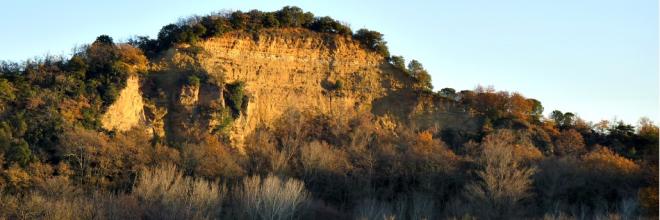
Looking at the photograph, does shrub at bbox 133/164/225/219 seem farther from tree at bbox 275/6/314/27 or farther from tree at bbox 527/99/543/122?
tree at bbox 527/99/543/122

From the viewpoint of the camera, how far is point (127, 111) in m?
39.2

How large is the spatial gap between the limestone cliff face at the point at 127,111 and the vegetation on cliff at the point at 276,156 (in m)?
0.46

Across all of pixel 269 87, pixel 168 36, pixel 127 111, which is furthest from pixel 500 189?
pixel 168 36

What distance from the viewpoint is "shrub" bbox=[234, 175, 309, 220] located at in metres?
30.9

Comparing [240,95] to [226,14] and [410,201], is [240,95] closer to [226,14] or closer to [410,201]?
[226,14]

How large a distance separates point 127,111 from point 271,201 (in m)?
12.4

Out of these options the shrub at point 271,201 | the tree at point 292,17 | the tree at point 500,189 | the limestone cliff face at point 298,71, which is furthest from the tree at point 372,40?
the shrub at point 271,201

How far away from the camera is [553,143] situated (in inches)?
1848

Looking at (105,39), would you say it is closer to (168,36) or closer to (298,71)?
(168,36)

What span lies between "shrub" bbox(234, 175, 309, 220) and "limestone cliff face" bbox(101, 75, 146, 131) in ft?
31.3

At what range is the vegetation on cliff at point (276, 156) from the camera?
104 ft

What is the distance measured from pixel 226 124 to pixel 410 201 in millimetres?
11100

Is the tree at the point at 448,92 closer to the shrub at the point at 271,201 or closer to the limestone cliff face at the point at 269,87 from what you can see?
the limestone cliff face at the point at 269,87

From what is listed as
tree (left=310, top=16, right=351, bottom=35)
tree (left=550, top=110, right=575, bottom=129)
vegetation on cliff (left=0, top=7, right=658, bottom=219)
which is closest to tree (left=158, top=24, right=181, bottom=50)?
vegetation on cliff (left=0, top=7, right=658, bottom=219)
